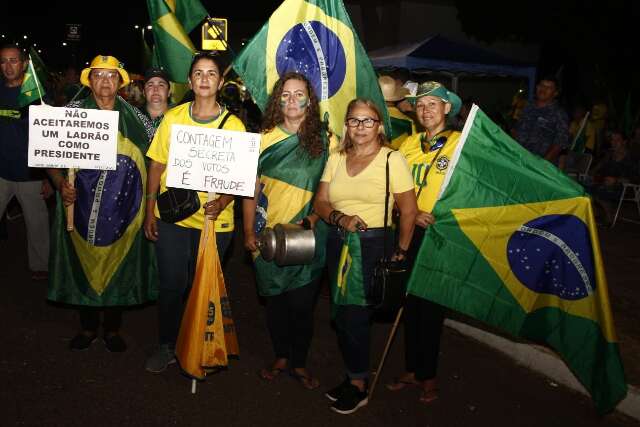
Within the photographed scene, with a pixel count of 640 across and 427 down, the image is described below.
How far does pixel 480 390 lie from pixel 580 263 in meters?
1.21

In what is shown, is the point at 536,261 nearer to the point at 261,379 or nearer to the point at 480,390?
the point at 480,390

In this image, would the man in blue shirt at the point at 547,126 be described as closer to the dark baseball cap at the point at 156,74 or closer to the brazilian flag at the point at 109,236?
the dark baseball cap at the point at 156,74

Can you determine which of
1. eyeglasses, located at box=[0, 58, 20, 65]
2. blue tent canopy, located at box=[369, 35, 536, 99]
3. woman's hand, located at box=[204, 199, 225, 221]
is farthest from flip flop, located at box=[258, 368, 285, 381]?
blue tent canopy, located at box=[369, 35, 536, 99]

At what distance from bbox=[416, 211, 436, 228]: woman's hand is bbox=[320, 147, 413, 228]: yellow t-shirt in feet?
0.75

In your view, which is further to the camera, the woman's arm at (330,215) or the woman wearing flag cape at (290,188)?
the woman wearing flag cape at (290,188)

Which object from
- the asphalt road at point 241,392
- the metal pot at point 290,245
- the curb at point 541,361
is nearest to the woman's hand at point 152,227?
the metal pot at point 290,245

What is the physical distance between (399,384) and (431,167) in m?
1.51

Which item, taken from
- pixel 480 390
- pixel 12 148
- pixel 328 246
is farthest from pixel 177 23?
pixel 480 390

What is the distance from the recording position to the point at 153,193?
4387mm

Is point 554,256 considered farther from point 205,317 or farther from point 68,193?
point 68,193

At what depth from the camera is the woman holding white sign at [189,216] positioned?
4270 mm

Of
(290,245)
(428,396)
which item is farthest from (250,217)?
(428,396)

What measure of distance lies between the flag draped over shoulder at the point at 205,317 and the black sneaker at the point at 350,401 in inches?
30.9

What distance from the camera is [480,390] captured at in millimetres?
4660
